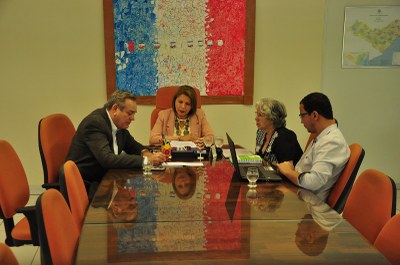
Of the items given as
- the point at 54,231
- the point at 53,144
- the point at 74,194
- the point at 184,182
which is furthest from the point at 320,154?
the point at 53,144

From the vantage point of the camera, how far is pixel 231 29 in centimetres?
433

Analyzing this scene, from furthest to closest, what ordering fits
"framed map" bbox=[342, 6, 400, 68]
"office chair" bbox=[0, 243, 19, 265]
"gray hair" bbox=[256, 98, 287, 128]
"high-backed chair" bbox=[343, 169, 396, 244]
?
"framed map" bbox=[342, 6, 400, 68] < "gray hair" bbox=[256, 98, 287, 128] < "high-backed chair" bbox=[343, 169, 396, 244] < "office chair" bbox=[0, 243, 19, 265]

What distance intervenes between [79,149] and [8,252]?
5.19 ft

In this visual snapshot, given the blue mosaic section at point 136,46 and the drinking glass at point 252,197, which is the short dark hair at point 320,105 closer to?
the drinking glass at point 252,197

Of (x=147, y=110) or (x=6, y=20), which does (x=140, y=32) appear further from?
(x=6, y=20)

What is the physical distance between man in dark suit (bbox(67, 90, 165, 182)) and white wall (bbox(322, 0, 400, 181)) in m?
2.61

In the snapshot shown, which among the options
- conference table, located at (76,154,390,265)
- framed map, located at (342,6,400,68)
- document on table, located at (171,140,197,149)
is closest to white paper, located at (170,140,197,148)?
document on table, located at (171,140,197,149)

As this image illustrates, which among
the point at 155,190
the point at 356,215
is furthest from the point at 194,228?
the point at 356,215

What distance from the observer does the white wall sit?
14.4 feet

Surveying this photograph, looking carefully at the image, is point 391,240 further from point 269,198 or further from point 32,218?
point 32,218

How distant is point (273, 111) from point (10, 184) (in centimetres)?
185

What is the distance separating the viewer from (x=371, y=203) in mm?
1739

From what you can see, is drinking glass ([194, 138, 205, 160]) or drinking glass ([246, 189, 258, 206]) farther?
drinking glass ([194, 138, 205, 160])

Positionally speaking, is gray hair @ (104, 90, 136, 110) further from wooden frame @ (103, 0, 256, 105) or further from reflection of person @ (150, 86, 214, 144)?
wooden frame @ (103, 0, 256, 105)
